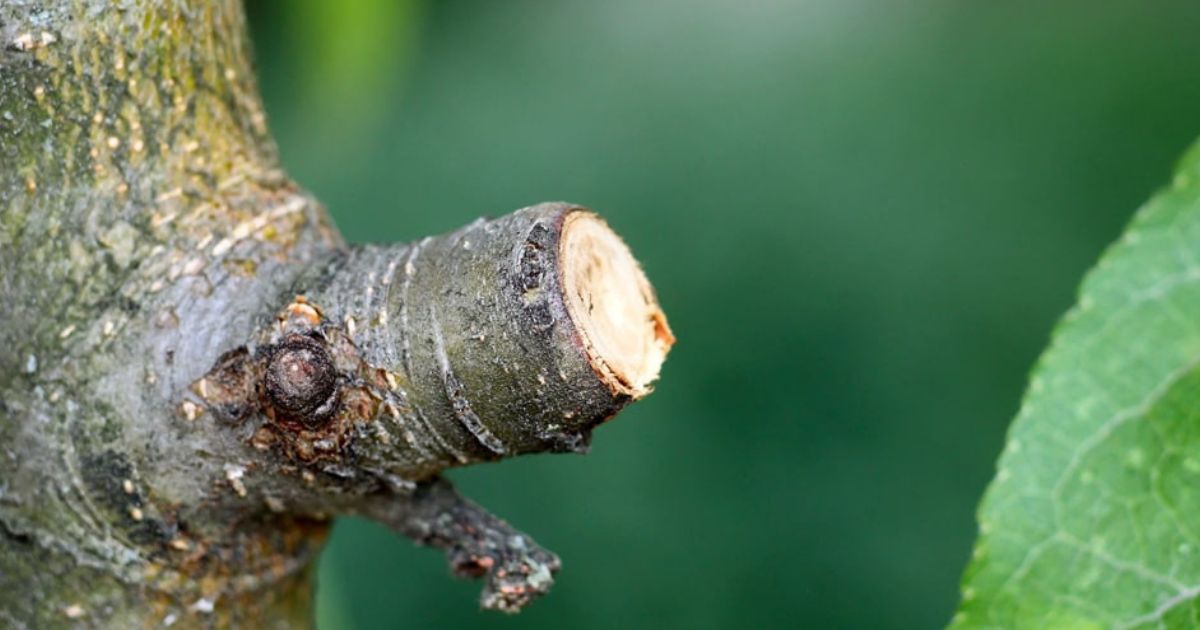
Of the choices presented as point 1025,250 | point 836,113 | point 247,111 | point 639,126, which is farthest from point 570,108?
point 247,111

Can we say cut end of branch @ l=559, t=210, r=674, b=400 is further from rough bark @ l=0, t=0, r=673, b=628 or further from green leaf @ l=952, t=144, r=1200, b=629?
green leaf @ l=952, t=144, r=1200, b=629

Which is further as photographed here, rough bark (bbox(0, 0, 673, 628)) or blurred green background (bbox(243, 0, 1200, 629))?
blurred green background (bbox(243, 0, 1200, 629))

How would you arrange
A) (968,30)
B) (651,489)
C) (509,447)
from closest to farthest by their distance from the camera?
(509,447)
(651,489)
(968,30)

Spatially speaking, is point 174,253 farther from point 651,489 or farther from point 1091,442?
point 651,489

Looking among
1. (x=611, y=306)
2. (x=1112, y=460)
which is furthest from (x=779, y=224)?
(x=611, y=306)

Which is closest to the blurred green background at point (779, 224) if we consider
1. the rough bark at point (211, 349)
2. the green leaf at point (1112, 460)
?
the rough bark at point (211, 349)

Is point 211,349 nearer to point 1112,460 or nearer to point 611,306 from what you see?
point 611,306

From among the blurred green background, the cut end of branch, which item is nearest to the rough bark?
the cut end of branch
